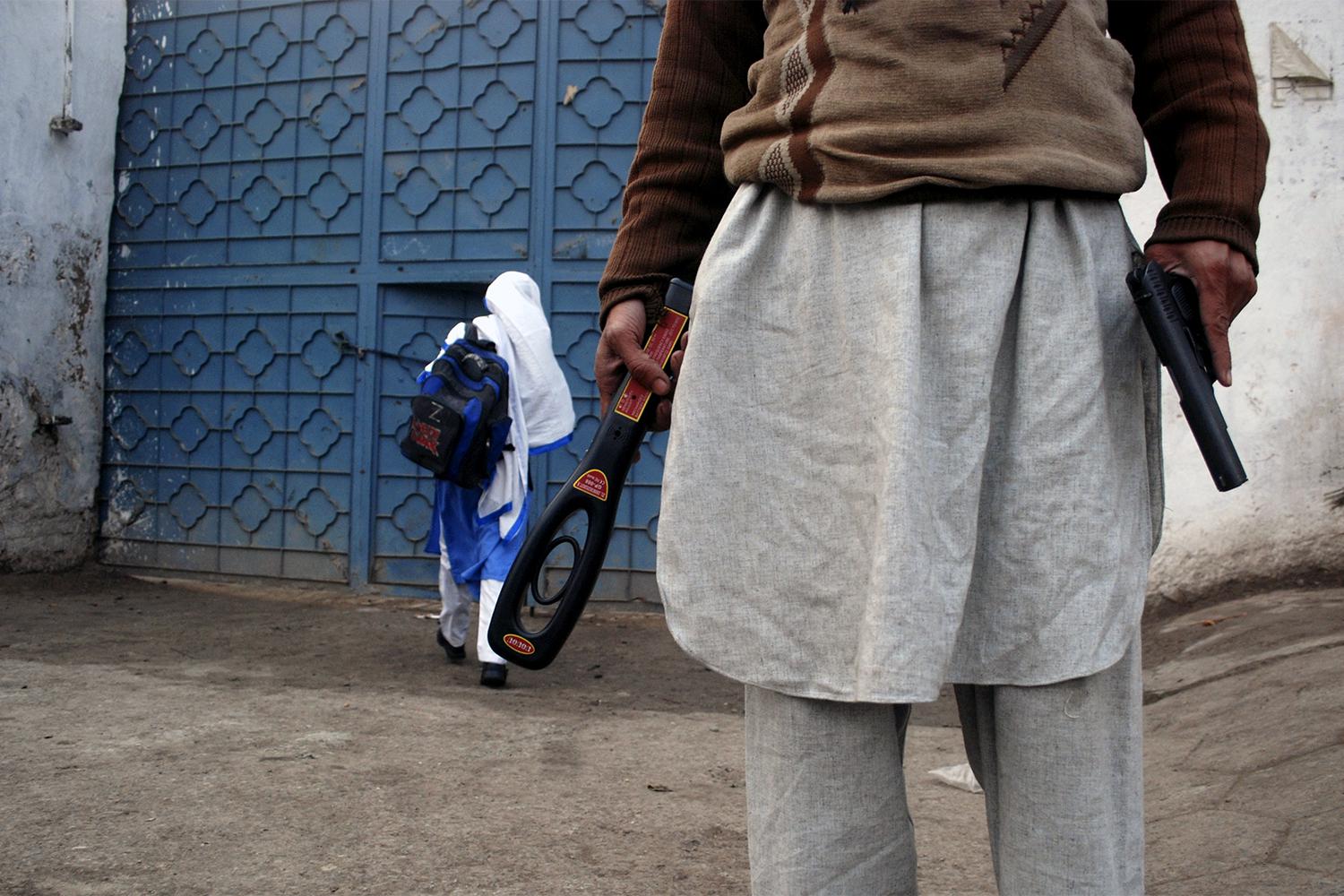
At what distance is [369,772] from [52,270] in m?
4.87

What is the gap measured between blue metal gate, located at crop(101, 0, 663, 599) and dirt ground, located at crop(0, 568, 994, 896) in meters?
1.44

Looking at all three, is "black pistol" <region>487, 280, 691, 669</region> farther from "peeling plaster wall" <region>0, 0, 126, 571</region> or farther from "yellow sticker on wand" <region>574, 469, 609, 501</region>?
"peeling plaster wall" <region>0, 0, 126, 571</region>

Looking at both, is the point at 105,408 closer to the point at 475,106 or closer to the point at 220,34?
the point at 220,34

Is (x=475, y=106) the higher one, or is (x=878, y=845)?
(x=475, y=106)

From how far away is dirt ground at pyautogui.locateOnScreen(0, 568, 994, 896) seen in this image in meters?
2.30

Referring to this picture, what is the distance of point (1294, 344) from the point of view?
461cm

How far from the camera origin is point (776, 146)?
3.84 ft

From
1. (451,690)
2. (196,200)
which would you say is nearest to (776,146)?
(451,690)

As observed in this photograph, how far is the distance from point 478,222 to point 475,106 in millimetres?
623

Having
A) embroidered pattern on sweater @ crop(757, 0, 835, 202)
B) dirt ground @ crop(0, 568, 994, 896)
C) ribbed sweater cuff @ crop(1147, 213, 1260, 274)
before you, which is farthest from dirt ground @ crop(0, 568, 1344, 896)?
embroidered pattern on sweater @ crop(757, 0, 835, 202)

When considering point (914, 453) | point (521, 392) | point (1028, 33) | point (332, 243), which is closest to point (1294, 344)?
point (521, 392)

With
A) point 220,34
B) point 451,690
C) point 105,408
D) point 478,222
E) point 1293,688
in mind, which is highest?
point 220,34

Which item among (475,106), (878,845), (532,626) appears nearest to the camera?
(878,845)

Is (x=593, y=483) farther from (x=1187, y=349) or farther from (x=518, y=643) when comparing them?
(x=1187, y=349)
